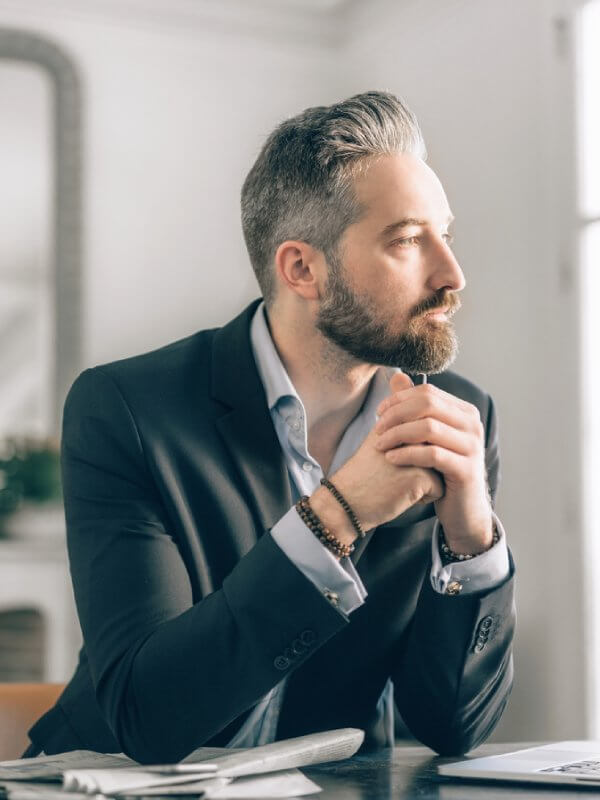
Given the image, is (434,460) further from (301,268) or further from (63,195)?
(63,195)

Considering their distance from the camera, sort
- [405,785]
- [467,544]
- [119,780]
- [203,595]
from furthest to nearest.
→ [203,595] → [467,544] → [405,785] → [119,780]

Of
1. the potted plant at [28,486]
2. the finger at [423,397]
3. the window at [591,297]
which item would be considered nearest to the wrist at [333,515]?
the finger at [423,397]

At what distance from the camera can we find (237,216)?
4.97 metres

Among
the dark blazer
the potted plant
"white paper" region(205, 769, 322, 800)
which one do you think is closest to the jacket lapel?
the dark blazer

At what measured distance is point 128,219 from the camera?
4.70 m

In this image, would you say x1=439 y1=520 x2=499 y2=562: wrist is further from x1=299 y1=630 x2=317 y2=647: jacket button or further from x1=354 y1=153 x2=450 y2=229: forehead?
x1=354 y1=153 x2=450 y2=229: forehead

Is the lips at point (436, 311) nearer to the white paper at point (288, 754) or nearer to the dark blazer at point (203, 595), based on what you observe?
the dark blazer at point (203, 595)

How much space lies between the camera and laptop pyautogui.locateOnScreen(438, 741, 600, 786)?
3.71ft

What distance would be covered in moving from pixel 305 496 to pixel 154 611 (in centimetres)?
22

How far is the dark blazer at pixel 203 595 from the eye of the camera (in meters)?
1.27

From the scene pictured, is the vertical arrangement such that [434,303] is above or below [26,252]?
below

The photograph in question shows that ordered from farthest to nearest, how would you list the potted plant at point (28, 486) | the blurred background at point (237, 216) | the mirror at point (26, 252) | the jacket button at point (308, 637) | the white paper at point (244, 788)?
the mirror at point (26, 252)
the potted plant at point (28, 486)
the blurred background at point (237, 216)
the jacket button at point (308, 637)
the white paper at point (244, 788)

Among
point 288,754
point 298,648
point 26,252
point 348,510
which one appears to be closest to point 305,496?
point 348,510

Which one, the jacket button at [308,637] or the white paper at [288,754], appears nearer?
the white paper at [288,754]
